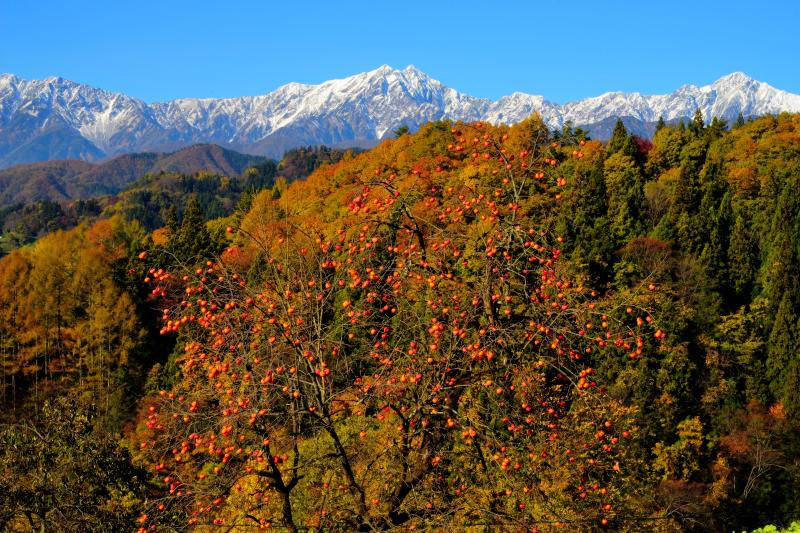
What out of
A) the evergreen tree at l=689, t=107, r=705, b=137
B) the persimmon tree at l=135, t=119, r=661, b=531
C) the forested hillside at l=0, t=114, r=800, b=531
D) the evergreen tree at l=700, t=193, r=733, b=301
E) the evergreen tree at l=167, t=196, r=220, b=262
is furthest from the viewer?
the evergreen tree at l=689, t=107, r=705, b=137

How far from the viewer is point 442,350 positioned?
9.01 metres

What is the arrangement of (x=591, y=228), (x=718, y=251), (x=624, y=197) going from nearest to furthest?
(x=591, y=228), (x=718, y=251), (x=624, y=197)

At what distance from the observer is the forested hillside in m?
8.52

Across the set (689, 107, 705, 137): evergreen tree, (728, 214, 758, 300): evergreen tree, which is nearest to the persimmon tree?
(728, 214, 758, 300): evergreen tree

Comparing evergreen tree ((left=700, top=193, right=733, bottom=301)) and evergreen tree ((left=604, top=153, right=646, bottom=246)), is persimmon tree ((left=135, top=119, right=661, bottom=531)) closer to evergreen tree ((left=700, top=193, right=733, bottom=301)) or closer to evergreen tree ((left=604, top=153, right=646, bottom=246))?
evergreen tree ((left=700, top=193, right=733, bottom=301))

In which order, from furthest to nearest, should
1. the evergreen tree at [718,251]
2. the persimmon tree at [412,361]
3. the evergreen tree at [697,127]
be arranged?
the evergreen tree at [697,127]
the evergreen tree at [718,251]
the persimmon tree at [412,361]

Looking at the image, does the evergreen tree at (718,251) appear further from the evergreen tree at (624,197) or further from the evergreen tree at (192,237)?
the evergreen tree at (192,237)

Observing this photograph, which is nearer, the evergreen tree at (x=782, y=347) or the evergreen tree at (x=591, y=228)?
the evergreen tree at (x=782, y=347)

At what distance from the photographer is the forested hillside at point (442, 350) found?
8.52m

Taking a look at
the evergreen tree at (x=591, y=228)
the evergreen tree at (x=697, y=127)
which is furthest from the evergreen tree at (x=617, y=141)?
the evergreen tree at (x=591, y=228)

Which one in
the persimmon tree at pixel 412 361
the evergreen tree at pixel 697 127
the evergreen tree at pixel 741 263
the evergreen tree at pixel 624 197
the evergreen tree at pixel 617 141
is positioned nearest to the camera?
the persimmon tree at pixel 412 361

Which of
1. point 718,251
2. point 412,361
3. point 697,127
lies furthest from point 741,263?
point 412,361

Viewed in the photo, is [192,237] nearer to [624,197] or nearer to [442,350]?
[624,197]

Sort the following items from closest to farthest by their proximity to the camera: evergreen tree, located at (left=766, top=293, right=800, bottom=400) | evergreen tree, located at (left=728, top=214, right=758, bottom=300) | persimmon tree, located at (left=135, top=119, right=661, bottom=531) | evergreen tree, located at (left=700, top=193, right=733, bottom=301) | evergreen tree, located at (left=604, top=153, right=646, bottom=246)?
1. persimmon tree, located at (left=135, top=119, right=661, bottom=531)
2. evergreen tree, located at (left=766, top=293, right=800, bottom=400)
3. evergreen tree, located at (left=700, top=193, right=733, bottom=301)
4. evergreen tree, located at (left=728, top=214, right=758, bottom=300)
5. evergreen tree, located at (left=604, top=153, right=646, bottom=246)
